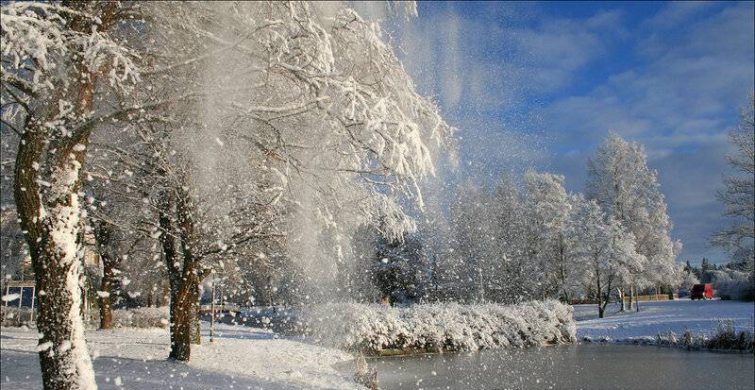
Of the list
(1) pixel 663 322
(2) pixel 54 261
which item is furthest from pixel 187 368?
(1) pixel 663 322

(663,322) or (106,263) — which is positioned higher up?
(106,263)

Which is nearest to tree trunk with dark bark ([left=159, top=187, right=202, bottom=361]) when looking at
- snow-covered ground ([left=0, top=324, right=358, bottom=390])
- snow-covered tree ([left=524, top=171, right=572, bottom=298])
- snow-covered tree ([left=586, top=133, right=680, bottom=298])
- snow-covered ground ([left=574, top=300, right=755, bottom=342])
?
snow-covered ground ([left=0, top=324, right=358, bottom=390])

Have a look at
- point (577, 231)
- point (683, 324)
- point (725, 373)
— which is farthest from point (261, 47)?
point (577, 231)

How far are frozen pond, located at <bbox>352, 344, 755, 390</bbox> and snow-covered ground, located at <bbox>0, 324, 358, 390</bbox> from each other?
9.34 ft

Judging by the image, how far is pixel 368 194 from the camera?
10.7 meters

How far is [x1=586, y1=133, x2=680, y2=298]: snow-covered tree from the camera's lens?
130 feet

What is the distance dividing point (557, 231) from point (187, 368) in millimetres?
32861

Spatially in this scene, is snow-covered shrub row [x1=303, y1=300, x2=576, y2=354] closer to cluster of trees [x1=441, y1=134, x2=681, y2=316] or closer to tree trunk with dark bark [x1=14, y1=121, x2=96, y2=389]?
cluster of trees [x1=441, y1=134, x2=681, y2=316]

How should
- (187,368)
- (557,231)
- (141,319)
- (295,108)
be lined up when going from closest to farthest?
Result: (295,108) → (187,368) → (141,319) → (557,231)

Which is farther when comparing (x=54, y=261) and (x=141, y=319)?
(x=141, y=319)

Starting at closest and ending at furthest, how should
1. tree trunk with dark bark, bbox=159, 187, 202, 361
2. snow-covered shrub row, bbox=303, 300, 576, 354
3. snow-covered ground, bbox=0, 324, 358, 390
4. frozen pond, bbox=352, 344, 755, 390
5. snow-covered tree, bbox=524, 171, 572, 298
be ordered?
1. snow-covered ground, bbox=0, 324, 358, 390
2. tree trunk with dark bark, bbox=159, 187, 202, 361
3. frozen pond, bbox=352, 344, 755, 390
4. snow-covered shrub row, bbox=303, 300, 576, 354
5. snow-covered tree, bbox=524, 171, 572, 298

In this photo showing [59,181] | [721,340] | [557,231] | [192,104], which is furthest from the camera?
[557,231]

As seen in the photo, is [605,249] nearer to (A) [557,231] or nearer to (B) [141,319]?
(A) [557,231]

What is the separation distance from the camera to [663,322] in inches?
1225
